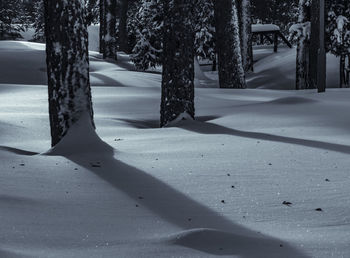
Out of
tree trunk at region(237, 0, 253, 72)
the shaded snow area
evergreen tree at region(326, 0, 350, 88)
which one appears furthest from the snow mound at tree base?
tree trunk at region(237, 0, 253, 72)

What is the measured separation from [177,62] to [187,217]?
698 centimetres

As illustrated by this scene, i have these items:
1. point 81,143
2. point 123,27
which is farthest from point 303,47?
point 123,27

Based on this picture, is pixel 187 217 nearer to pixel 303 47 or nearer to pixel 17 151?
pixel 17 151

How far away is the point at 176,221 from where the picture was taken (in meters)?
5.32

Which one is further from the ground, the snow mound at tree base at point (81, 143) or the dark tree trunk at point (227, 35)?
the dark tree trunk at point (227, 35)

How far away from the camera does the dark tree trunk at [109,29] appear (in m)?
34.7

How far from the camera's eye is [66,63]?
8.91 m

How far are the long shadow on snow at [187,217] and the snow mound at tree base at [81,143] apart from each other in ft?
1.62

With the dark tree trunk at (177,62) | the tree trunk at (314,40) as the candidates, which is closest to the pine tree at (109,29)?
the tree trunk at (314,40)

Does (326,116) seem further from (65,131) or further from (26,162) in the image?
(26,162)

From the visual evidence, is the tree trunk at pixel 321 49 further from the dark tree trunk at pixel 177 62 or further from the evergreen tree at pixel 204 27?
the evergreen tree at pixel 204 27

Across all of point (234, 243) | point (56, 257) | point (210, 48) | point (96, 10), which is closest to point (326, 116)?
point (234, 243)

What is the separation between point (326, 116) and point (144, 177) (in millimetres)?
5830

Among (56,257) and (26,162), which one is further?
(26,162)
